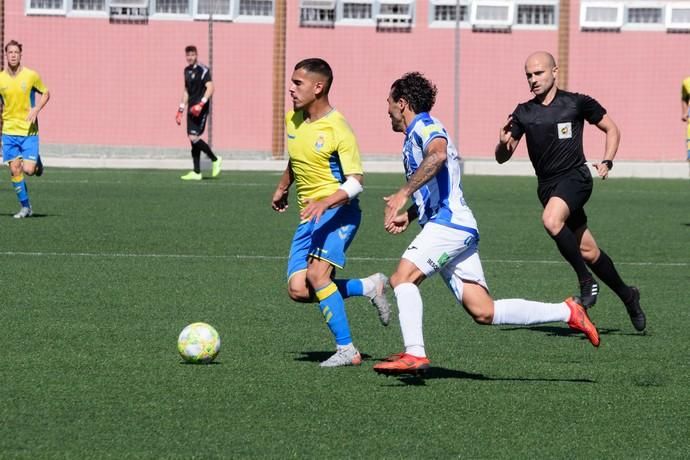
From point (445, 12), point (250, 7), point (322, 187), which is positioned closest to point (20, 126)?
point (322, 187)

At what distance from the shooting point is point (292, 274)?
8539mm

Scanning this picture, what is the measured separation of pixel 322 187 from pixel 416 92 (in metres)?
0.92

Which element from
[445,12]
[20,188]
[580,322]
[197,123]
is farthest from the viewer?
[445,12]

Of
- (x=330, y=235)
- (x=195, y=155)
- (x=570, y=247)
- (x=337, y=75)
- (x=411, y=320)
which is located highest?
(x=337, y=75)

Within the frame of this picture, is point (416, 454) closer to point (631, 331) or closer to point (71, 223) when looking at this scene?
point (631, 331)

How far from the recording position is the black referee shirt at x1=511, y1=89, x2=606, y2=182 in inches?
389

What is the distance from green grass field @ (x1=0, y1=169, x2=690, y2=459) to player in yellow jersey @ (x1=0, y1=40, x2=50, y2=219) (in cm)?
99

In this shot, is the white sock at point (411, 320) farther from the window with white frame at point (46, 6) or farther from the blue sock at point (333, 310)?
the window with white frame at point (46, 6)

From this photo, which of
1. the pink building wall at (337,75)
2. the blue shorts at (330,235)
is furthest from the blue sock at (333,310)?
the pink building wall at (337,75)

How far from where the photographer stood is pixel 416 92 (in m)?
7.89

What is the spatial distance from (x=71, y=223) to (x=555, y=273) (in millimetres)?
6317

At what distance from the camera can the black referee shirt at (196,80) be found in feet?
80.5

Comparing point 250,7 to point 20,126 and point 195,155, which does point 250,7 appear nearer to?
point 195,155

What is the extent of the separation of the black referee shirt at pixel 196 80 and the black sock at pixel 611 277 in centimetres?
1521
